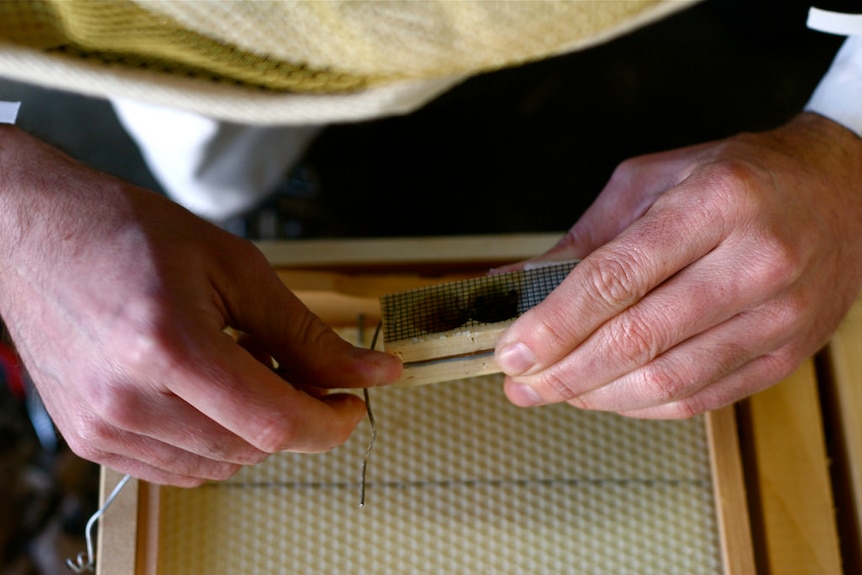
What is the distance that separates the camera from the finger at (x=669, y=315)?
629mm

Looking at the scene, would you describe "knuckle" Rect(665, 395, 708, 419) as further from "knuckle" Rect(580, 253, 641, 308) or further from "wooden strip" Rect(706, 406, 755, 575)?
"knuckle" Rect(580, 253, 641, 308)

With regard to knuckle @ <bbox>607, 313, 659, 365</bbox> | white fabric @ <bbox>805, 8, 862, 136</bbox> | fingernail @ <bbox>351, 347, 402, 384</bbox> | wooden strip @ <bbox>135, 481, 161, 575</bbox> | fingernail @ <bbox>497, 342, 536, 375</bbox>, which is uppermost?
white fabric @ <bbox>805, 8, 862, 136</bbox>

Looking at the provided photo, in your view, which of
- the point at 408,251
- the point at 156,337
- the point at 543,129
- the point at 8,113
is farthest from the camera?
the point at 543,129

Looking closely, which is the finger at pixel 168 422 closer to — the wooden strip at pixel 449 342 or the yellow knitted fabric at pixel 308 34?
the wooden strip at pixel 449 342

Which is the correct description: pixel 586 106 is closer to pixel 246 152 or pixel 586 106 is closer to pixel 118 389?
pixel 246 152

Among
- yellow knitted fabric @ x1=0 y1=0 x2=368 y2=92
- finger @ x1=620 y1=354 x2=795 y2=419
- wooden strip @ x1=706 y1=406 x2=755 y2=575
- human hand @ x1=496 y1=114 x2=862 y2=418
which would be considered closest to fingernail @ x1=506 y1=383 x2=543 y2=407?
human hand @ x1=496 y1=114 x2=862 y2=418

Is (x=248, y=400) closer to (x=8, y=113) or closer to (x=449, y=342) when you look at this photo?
(x=449, y=342)

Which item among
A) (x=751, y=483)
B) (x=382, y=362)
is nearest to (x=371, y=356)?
(x=382, y=362)

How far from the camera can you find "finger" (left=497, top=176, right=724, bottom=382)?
0.60 m

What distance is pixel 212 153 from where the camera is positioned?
1.14 metres

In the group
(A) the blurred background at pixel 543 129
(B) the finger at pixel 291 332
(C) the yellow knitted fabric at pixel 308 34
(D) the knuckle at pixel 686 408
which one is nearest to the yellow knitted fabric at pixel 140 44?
(C) the yellow knitted fabric at pixel 308 34

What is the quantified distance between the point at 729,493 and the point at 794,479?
0.23 feet

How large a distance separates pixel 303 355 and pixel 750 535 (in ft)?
1.54

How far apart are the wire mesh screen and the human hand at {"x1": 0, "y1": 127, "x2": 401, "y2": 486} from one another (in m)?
0.05
